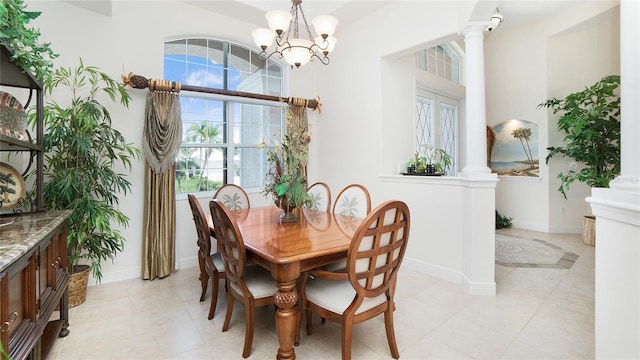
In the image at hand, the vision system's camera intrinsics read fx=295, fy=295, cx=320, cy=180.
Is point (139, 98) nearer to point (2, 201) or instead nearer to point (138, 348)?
point (2, 201)

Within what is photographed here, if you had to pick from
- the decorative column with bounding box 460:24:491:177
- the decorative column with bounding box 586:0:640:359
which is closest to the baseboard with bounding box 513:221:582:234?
the decorative column with bounding box 460:24:491:177

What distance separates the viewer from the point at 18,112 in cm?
181

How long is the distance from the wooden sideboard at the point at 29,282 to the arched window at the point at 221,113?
6.09 feet

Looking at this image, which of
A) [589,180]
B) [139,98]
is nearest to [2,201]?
[139,98]

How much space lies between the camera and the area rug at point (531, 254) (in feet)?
11.6

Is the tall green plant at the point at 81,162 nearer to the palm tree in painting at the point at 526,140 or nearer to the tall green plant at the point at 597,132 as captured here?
the tall green plant at the point at 597,132

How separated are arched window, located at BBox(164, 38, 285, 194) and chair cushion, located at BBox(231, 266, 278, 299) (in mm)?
2057

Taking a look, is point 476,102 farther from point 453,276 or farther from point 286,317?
point 286,317

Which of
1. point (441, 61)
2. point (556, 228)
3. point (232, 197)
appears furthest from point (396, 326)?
point (556, 228)

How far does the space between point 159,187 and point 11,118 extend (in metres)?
1.55

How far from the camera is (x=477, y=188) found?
108 inches

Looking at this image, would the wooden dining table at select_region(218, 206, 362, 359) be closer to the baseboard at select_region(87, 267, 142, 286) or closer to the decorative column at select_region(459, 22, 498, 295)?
the decorative column at select_region(459, 22, 498, 295)

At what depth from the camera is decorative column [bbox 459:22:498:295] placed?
8.96 ft

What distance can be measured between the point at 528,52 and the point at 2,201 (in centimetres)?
709
